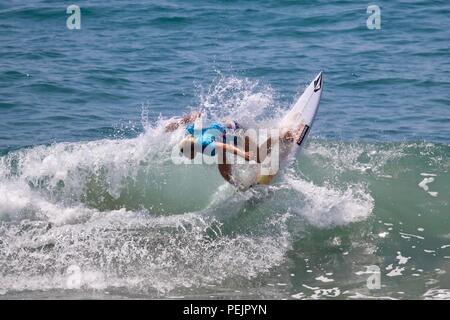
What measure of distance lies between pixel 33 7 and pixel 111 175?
9817mm

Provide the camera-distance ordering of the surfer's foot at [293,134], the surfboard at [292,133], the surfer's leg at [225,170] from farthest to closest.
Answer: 1. the surfer's foot at [293,134]
2. the surfboard at [292,133]
3. the surfer's leg at [225,170]

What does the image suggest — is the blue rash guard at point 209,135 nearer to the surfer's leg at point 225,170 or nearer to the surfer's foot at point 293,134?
the surfer's leg at point 225,170

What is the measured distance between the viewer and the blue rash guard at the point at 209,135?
372 inches

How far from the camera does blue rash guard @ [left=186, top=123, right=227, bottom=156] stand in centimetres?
945

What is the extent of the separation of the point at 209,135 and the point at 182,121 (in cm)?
87

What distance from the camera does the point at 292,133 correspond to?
11.0 m

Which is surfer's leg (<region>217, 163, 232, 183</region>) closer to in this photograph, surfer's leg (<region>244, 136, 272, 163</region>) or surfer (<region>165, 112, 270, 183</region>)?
surfer (<region>165, 112, 270, 183</region>)

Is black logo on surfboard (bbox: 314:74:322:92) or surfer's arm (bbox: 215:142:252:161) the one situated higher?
black logo on surfboard (bbox: 314:74:322:92)

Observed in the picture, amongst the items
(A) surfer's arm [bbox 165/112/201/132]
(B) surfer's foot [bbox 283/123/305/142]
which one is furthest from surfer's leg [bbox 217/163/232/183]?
(B) surfer's foot [bbox 283/123/305/142]

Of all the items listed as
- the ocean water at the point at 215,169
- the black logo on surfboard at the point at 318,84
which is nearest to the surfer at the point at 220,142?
the ocean water at the point at 215,169

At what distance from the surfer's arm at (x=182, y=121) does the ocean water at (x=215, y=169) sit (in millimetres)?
333

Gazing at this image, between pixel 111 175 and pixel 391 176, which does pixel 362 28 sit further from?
pixel 111 175

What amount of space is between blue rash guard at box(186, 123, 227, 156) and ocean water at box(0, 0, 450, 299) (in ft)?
2.71

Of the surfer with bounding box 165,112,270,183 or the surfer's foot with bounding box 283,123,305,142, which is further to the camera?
the surfer's foot with bounding box 283,123,305,142
